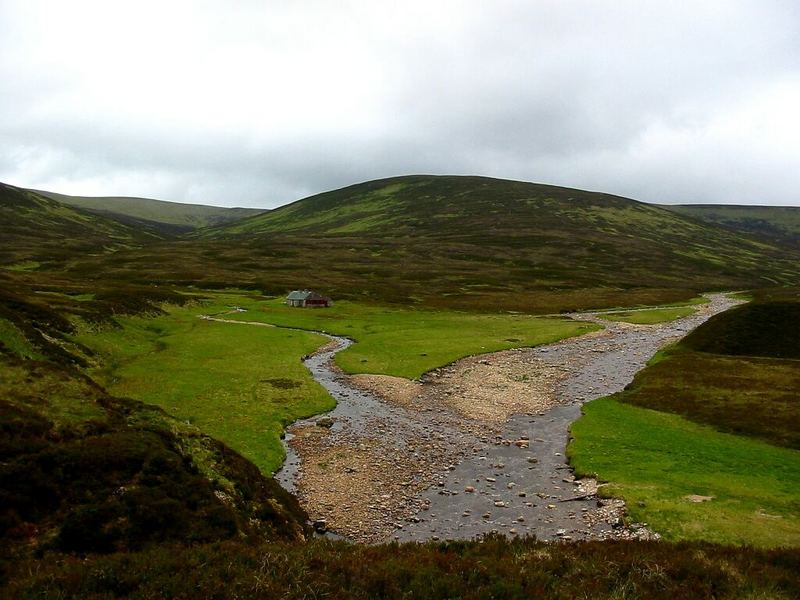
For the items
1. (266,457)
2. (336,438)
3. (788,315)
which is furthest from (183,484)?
(788,315)

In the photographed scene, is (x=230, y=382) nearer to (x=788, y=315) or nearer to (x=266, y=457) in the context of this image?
(x=266, y=457)

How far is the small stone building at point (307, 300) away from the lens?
375 feet

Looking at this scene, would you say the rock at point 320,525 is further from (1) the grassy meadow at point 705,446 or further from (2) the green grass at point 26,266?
(2) the green grass at point 26,266

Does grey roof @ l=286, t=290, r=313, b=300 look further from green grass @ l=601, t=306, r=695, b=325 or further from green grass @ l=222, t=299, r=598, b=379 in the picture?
green grass @ l=601, t=306, r=695, b=325

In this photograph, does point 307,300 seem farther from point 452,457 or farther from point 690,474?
point 690,474

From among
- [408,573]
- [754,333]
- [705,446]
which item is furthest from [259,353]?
[754,333]

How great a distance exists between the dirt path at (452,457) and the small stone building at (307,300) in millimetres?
57643

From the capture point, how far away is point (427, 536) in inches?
884

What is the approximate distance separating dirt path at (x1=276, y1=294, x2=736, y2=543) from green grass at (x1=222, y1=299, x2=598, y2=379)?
3.90 metres

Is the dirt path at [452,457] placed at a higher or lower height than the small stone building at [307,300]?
lower

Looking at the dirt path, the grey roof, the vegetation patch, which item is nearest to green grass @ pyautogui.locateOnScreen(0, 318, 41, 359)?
the dirt path

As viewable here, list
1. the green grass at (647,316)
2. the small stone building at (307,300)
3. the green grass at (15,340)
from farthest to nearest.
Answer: the small stone building at (307,300), the green grass at (647,316), the green grass at (15,340)

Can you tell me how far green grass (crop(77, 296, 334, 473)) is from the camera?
116 ft

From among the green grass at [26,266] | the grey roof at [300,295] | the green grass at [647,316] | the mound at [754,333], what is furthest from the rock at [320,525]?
the green grass at [26,266]
